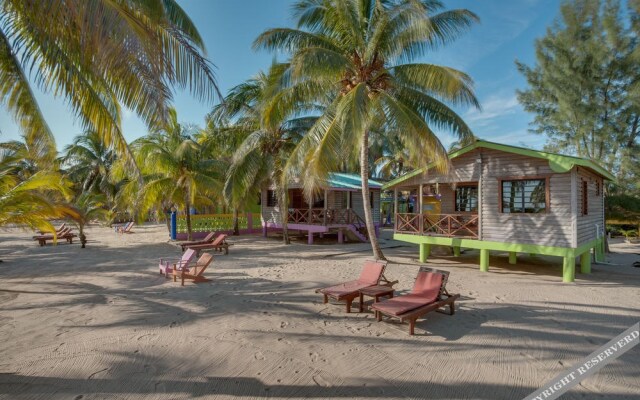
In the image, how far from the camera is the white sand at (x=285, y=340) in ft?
12.0

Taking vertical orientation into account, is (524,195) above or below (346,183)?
below

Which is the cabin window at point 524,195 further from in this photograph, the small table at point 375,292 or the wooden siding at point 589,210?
the small table at point 375,292

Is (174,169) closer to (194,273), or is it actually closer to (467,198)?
(194,273)

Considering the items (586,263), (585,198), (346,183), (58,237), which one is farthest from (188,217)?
(585,198)

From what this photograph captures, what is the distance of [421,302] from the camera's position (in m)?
5.63

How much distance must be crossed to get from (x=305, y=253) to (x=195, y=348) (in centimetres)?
927

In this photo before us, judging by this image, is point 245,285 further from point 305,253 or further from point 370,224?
point 305,253

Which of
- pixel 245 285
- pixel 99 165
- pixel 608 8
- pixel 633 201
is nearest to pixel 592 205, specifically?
pixel 633 201

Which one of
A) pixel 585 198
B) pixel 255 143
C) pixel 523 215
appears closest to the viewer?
pixel 523 215

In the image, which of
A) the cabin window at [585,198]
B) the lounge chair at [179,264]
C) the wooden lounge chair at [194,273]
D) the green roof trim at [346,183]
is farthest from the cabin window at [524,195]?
the lounge chair at [179,264]

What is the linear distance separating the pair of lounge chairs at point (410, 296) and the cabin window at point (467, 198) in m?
7.78

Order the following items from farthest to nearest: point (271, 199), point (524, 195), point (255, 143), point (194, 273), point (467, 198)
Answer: point (271, 199), point (255, 143), point (467, 198), point (524, 195), point (194, 273)

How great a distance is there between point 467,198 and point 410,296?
8.48 meters

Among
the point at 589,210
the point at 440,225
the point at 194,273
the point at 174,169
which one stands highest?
the point at 174,169
